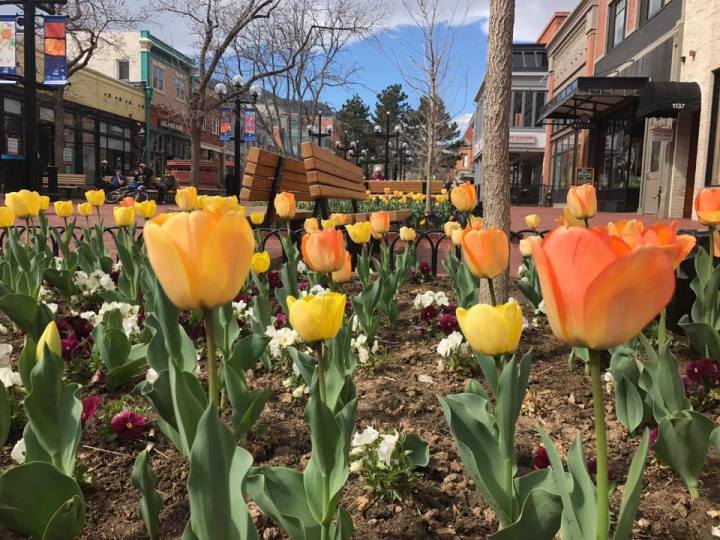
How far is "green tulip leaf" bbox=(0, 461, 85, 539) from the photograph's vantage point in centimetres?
109

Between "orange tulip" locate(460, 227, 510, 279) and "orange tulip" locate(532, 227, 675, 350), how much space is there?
2.89 feet

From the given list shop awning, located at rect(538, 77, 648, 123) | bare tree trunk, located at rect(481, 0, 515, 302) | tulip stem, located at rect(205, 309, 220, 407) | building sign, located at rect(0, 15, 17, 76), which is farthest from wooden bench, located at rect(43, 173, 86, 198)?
tulip stem, located at rect(205, 309, 220, 407)

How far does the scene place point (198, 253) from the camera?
897 mm

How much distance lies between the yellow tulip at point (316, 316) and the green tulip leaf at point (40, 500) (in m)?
0.54

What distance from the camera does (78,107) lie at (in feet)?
95.2

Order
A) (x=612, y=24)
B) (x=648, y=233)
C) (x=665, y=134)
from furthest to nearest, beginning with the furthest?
(x=612, y=24) → (x=665, y=134) → (x=648, y=233)

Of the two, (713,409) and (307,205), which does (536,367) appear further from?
(307,205)

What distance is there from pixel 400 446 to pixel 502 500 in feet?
1.77

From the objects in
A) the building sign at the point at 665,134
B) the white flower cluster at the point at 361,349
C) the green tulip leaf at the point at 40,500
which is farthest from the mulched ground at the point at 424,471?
the building sign at the point at 665,134

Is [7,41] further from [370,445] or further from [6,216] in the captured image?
[370,445]

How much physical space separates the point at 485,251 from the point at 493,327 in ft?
1.61

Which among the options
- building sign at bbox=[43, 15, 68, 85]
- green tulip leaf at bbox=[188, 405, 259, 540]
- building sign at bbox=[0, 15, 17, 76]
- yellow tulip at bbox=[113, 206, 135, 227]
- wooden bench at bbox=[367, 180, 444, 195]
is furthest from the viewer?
wooden bench at bbox=[367, 180, 444, 195]

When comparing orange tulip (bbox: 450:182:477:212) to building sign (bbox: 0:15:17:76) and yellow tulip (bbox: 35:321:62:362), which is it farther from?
building sign (bbox: 0:15:17:76)

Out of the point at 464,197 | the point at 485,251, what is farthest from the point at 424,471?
the point at 464,197
